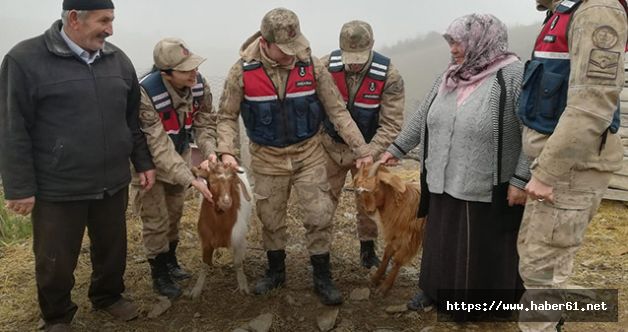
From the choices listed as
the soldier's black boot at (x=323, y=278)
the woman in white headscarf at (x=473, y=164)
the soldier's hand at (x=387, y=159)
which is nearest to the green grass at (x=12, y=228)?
the soldier's black boot at (x=323, y=278)

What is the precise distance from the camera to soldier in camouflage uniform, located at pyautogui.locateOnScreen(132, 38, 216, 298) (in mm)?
4512

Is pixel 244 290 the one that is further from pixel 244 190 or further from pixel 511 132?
pixel 511 132

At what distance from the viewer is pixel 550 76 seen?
3.09 metres

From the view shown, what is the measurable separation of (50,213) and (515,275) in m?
3.54

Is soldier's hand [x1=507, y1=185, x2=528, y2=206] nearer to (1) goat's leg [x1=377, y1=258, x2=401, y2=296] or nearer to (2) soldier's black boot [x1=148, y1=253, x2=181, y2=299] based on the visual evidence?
(1) goat's leg [x1=377, y1=258, x2=401, y2=296]

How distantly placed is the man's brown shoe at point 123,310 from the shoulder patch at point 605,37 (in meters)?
4.08

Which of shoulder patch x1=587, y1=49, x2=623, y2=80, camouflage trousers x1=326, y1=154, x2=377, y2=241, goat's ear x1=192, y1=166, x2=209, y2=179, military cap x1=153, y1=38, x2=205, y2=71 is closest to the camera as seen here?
shoulder patch x1=587, y1=49, x2=623, y2=80

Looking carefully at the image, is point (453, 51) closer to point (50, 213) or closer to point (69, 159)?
point (69, 159)

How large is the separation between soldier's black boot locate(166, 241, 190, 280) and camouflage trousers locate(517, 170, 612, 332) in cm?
340

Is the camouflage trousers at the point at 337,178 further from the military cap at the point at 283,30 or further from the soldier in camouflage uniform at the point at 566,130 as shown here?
the soldier in camouflage uniform at the point at 566,130

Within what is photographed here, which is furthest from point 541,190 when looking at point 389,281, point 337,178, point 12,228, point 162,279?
point 12,228

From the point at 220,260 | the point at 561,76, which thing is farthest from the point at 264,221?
the point at 561,76

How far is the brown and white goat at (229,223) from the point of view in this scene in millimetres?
4754

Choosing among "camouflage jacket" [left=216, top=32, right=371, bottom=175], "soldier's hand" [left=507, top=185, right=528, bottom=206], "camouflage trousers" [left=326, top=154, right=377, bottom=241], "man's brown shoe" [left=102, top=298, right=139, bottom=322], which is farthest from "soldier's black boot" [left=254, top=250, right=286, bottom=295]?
"soldier's hand" [left=507, top=185, right=528, bottom=206]
